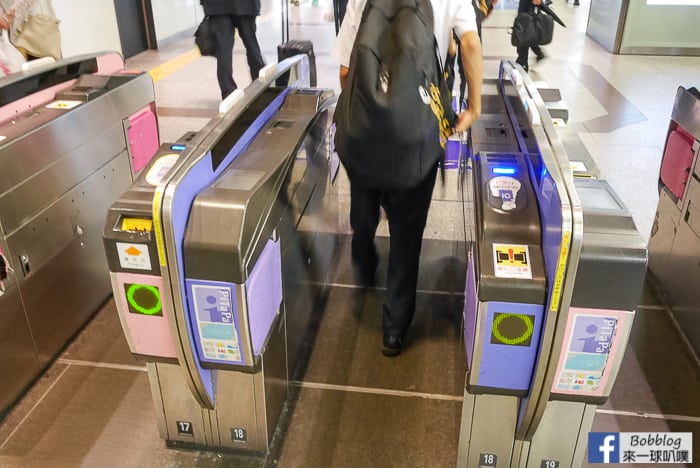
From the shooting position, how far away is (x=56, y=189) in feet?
8.43

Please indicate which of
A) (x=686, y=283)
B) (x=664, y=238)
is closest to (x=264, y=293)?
(x=686, y=283)

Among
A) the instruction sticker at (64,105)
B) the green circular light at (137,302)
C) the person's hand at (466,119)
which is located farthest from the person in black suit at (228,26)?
the green circular light at (137,302)

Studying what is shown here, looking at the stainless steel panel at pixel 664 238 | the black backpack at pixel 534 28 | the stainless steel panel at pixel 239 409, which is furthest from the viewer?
the black backpack at pixel 534 28

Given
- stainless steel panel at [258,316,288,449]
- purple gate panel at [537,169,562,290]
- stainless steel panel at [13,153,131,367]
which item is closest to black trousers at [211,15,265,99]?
stainless steel panel at [13,153,131,367]

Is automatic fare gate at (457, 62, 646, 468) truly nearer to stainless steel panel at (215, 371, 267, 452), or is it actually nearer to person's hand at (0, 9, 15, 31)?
stainless steel panel at (215, 371, 267, 452)

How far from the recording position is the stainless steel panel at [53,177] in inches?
91.0

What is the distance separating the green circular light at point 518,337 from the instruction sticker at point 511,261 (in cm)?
11

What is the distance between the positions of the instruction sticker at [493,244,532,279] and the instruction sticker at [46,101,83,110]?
194 centimetres

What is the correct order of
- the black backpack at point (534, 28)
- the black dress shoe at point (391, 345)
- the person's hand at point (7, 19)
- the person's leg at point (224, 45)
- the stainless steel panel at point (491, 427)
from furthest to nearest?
the black backpack at point (534, 28) → the person's leg at point (224, 45) → the person's hand at point (7, 19) → the black dress shoe at point (391, 345) → the stainless steel panel at point (491, 427)

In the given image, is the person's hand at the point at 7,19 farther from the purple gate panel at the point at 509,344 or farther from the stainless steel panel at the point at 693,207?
the stainless steel panel at the point at 693,207

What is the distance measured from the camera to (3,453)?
2.20 meters

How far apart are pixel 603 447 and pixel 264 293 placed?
3.89ft

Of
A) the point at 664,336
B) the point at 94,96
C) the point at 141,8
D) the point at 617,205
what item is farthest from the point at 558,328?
the point at 141,8

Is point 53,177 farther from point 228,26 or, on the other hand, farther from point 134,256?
point 228,26
